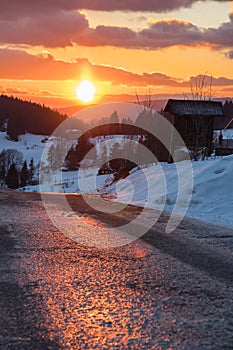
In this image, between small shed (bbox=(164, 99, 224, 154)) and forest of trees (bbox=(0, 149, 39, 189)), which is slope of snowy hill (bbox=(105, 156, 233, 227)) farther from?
forest of trees (bbox=(0, 149, 39, 189))

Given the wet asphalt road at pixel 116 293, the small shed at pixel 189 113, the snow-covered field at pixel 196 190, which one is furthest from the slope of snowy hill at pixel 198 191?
Answer: the small shed at pixel 189 113

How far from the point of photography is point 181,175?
17.4m

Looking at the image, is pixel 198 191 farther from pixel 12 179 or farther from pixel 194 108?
pixel 12 179

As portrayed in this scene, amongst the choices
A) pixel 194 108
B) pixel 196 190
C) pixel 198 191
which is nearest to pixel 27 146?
pixel 194 108

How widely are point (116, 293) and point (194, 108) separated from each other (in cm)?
3033

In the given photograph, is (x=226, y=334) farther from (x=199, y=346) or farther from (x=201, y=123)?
(x=201, y=123)

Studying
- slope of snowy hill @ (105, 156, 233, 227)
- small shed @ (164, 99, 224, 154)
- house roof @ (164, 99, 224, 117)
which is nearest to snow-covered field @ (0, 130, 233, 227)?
slope of snowy hill @ (105, 156, 233, 227)

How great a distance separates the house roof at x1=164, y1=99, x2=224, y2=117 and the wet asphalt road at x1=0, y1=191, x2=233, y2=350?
86.9 ft

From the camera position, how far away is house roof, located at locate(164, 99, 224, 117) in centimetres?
3326

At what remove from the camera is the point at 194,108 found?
33.5 meters

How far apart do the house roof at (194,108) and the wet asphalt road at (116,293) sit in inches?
1043

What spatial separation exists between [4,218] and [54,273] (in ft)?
15.5

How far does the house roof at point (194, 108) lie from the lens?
33.3 metres

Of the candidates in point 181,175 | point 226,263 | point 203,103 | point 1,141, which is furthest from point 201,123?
point 1,141
